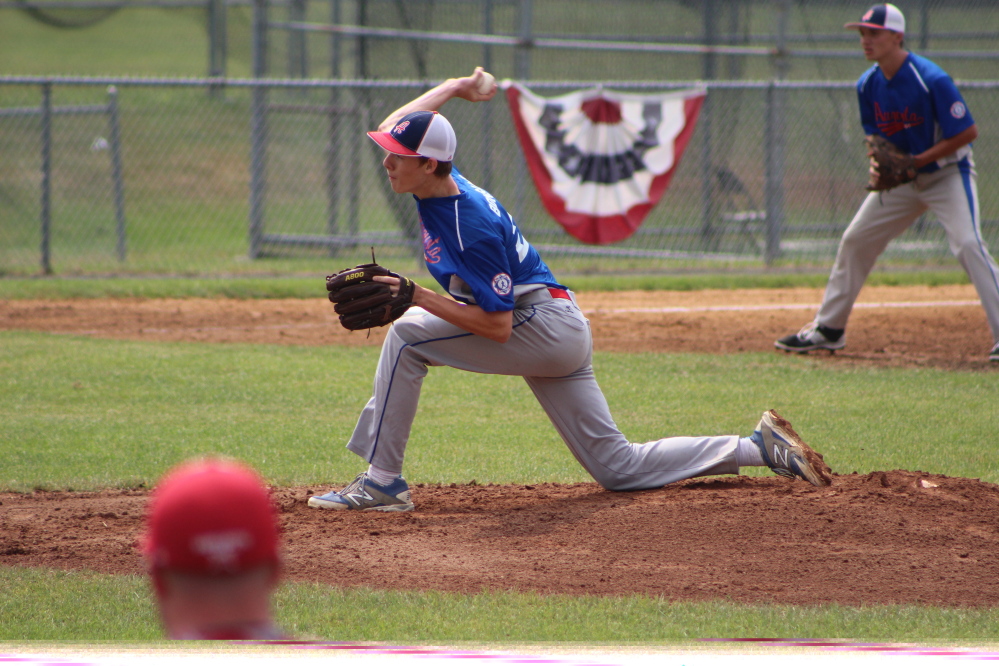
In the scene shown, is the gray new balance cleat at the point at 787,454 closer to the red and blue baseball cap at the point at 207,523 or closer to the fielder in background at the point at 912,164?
the fielder in background at the point at 912,164

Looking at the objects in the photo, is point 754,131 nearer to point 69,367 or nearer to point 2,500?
point 69,367

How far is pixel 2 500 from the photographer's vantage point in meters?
4.66

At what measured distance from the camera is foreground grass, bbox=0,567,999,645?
3.07 meters

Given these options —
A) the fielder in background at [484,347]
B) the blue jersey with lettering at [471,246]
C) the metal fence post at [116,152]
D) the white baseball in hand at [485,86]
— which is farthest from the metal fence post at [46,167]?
the blue jersey with lettering at [471,246]

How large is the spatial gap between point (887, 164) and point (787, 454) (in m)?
3.49

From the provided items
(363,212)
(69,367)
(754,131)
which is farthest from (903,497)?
(363,212)

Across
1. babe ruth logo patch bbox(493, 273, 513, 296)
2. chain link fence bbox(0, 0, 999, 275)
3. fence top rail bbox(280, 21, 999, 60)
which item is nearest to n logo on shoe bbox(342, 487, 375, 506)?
babe ruth logo patch bbox(493, 273, 513, 296)

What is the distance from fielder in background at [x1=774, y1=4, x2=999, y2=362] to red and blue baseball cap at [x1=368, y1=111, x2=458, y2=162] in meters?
4.08

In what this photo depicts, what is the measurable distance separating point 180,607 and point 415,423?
502cm

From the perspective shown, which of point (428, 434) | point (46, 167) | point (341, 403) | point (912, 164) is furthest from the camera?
point (46, 167)

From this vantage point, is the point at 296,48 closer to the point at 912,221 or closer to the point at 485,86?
the point at 912,221

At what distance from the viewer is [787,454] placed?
14.6 feet

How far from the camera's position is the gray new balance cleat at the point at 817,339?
7.80 m

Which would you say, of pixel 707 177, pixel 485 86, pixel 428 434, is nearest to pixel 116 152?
pixel 707 177
